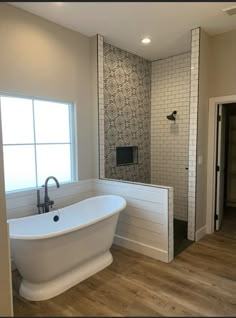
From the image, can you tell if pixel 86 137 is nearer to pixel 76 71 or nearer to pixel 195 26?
pixel 76 71

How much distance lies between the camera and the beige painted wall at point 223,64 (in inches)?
137

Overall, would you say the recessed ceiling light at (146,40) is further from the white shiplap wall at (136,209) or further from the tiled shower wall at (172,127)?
the white shiplap wall at (136,209)

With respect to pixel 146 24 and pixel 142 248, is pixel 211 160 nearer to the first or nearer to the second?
pixel 142 248

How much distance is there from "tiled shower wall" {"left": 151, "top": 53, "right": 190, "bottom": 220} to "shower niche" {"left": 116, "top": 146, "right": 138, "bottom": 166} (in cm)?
52

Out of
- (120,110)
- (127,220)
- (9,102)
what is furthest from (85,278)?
(120,110)

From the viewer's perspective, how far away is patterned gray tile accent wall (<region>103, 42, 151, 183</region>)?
156 inches

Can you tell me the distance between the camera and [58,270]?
2.40 metres

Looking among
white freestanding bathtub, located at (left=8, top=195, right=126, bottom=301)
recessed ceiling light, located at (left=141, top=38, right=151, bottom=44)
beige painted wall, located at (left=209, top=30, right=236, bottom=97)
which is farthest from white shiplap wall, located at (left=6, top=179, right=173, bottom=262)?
recessed ceiling light, located at (left=141, top=38, right=151, bottom=44)

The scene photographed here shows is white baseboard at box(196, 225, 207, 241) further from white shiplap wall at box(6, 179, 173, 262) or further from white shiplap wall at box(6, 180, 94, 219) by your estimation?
white shiplap wall at box(6, 180, 94, 219)

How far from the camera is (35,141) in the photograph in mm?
3100

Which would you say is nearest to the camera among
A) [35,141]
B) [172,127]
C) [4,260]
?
[4,260]

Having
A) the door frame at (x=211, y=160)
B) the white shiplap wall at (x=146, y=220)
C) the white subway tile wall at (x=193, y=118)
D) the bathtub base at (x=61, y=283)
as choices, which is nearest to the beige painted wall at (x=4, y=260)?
the bathtub base at (x=61, y=283)

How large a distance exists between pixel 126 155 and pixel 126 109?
2.74 ft

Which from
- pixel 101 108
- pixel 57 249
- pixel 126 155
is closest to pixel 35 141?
pixel 101 108
